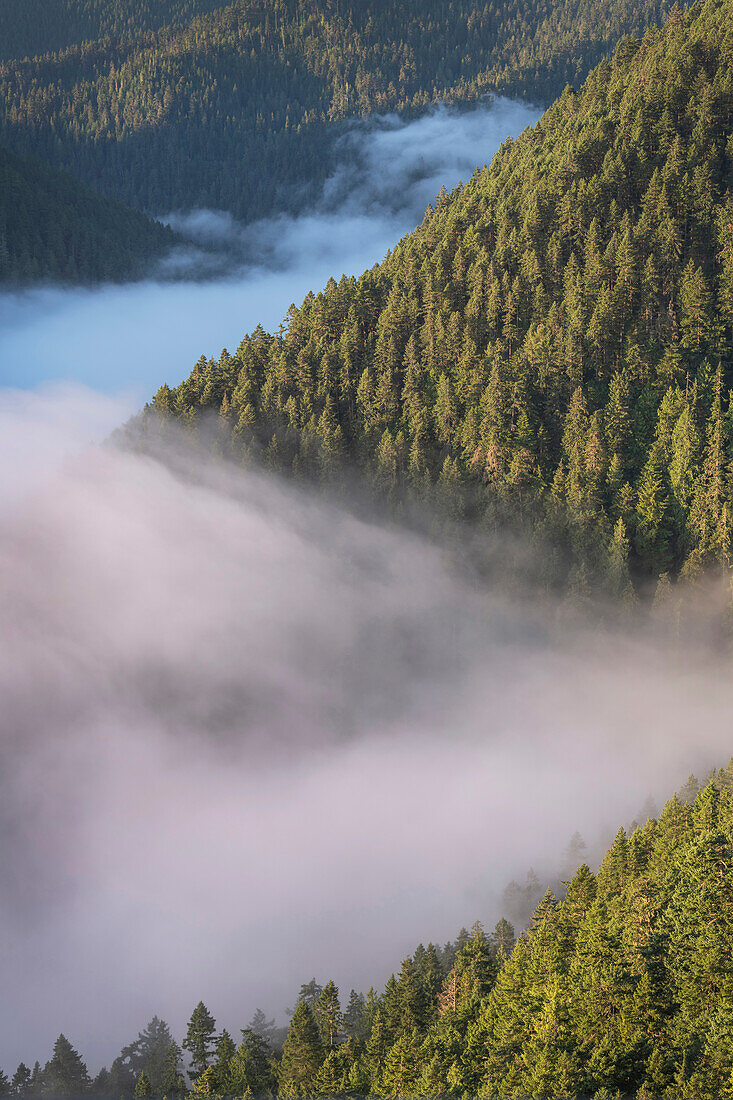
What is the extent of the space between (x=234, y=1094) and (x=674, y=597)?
98.5 metres

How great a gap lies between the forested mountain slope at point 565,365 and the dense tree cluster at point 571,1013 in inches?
2836

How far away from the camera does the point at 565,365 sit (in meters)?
181

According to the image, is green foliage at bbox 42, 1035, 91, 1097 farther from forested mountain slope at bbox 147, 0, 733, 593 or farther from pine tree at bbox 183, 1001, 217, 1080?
forested mountain slope at bbox 147, 0, 733, 593

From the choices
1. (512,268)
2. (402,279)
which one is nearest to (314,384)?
(402,279)

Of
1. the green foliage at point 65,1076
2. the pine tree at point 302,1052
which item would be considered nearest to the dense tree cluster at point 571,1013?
the pine tree at point 302,1052

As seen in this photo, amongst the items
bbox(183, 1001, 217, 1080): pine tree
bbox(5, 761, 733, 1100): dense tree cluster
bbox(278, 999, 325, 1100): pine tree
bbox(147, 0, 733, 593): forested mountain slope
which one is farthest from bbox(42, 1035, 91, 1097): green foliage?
bbox(147, 0, 733, 593): forested mountain slope

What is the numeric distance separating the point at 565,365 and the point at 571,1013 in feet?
412

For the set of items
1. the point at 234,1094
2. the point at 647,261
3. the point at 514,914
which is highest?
the point at 647,261

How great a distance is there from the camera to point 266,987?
6201 inches

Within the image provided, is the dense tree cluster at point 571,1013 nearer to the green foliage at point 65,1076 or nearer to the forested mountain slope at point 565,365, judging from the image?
the green foliage at point 65,1076

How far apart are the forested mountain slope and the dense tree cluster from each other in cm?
7203

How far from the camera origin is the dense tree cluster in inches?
2542

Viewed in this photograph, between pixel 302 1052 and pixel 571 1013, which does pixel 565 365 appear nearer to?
pixel 302 1052

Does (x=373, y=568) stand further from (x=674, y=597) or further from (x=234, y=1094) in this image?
(x=234, y=1094)
